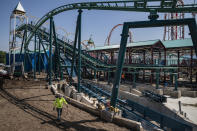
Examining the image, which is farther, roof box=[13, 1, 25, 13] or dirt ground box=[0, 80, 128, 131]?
roof box=[13, 1, 25, 13]

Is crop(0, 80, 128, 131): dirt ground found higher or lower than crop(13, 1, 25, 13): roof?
lower

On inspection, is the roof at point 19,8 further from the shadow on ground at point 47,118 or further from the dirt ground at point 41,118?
the shadow on ground at point 47,118

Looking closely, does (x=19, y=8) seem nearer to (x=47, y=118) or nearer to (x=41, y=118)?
(x=41, y=118)

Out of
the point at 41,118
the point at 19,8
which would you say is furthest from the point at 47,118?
the point at 19,8

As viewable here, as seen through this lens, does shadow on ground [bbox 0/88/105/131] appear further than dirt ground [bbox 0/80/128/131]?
Yes

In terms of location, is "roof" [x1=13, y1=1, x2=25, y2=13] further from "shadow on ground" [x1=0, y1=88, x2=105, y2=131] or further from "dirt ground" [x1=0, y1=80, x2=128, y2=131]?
"shadow on ground" [x1=0, y1=88, x2=105, y2=131]

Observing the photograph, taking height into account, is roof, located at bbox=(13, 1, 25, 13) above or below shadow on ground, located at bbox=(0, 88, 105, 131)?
above

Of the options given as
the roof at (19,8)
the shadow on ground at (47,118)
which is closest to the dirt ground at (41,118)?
the shadow on ground at (47,118)

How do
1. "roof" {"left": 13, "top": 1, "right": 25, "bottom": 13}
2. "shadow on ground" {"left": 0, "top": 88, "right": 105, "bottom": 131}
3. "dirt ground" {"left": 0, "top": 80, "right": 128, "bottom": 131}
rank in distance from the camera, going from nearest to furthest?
"dirt ground" {"left": 0, "top": 80, "right": 128, "bottom": 131} < "shadow on ground" {"left": 0, "top": 88, "right": 105, "bottom": 131} < "roof" {"left": 13, "top": 1, "right": 25, "bottom": 13}

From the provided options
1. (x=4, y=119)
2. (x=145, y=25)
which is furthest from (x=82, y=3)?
(x=4, y=119)

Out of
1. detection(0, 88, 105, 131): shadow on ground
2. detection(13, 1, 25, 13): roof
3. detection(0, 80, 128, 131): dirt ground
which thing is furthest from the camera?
detection(13, 1, 25, 13): roof

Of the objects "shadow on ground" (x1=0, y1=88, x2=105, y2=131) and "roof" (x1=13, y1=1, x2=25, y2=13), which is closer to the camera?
"shadow on ground" (x1=0, y1=88, x2=105, y2=131)

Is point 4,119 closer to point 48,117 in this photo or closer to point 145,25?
point 48,117

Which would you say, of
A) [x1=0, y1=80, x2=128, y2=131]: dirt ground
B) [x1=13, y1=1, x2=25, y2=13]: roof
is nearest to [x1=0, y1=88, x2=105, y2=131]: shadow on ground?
[x1=0, y1=80, x2=128, y2=131]: dirt ground
